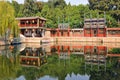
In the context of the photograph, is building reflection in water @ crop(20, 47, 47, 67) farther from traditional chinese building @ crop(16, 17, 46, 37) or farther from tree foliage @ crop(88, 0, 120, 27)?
tree foliage @ crop(88, 0, 120, 27)

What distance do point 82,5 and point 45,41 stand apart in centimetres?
2398

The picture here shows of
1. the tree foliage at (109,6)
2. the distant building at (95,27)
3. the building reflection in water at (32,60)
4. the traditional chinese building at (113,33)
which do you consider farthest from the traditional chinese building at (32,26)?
the building reflection in water at (32,60)

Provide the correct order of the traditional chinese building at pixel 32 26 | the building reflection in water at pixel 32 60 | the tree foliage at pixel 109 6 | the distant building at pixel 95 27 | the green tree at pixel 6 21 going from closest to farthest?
the building reflection in water at pixel 32 60 → the green tree at pixel 6 21 → the traditional chinese building at pixel 32 26 → the distant building at pixel 95 27 → the tree foliage at pixel 109 6

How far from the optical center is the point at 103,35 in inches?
2247

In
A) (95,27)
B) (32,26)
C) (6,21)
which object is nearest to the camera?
(6,21)

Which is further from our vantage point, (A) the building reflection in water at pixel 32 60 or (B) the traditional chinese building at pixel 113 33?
(B) the traditional chinese building at pixel 113 33

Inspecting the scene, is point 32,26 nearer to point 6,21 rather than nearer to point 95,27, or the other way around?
point 95,27

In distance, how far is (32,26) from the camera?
181 feet

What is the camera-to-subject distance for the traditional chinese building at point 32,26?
54.9 m

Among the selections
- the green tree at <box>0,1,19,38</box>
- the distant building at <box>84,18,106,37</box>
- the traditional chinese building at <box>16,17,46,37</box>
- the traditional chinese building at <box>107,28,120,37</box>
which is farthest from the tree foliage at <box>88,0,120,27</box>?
the green tree at <box>0,1,19,38</box>

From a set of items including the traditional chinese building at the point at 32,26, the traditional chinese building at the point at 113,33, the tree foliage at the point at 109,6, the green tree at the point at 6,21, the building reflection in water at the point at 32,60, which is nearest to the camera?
the building reflection in water at the point at 32,60

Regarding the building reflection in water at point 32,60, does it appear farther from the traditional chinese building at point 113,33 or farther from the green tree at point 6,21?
the traditional chinese building at point 113,33

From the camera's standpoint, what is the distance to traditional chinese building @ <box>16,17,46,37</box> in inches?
2163

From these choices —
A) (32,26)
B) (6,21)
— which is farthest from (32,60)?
(32,26)
